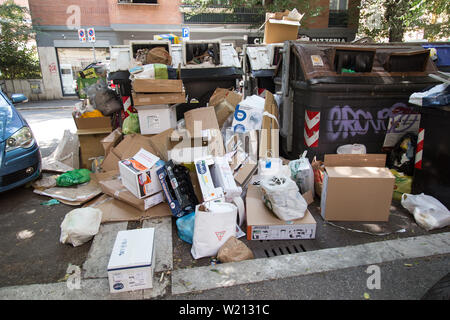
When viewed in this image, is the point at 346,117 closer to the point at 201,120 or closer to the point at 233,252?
the point at 201,120

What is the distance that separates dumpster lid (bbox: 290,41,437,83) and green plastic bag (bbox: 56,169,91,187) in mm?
3089

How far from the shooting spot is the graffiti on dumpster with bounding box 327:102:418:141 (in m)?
3.60

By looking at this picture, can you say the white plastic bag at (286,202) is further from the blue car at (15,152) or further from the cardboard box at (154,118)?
the blue car at (15,152)

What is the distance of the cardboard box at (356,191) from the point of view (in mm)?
2805

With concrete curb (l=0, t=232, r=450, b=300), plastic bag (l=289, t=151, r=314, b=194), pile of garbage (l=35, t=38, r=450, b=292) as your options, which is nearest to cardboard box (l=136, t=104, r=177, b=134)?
pile of garbage (l=35, t=38, r=450, b=292)

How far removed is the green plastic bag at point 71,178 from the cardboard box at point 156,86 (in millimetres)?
1334

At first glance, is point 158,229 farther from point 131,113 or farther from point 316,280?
point 131,113

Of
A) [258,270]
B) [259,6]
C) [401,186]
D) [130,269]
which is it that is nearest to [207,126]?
[258,270]

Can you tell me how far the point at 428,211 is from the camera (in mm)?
2828

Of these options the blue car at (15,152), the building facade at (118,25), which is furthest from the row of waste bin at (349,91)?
the building facade at (118,25)

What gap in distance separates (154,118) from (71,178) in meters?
1.30

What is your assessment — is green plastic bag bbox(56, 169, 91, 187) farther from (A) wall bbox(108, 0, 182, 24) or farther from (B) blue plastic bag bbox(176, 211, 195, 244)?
(A) wall bbox(108, 0, 182, 24)

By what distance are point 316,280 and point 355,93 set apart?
236 centimetres
